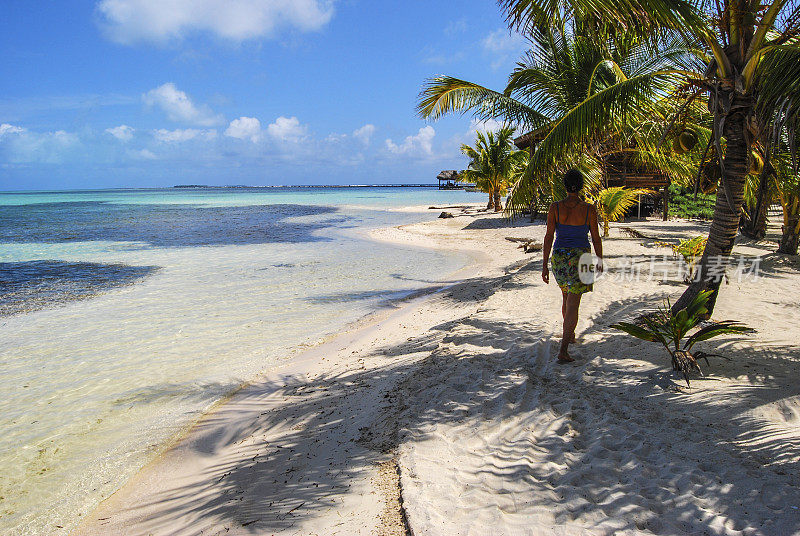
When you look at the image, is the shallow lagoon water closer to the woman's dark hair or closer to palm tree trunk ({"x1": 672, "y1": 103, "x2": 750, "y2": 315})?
the woman's dark hair

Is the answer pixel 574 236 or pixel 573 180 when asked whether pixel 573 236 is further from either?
pixel 573 180

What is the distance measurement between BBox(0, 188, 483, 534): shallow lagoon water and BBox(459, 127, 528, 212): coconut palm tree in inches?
595

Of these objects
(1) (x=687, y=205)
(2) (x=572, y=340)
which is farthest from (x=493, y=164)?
(2) (x=572, y=340)

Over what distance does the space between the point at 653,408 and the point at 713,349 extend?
1.50 m

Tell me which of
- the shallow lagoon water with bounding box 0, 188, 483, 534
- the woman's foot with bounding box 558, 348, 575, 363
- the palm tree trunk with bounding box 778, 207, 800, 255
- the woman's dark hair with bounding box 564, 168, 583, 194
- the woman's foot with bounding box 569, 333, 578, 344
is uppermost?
the woman's dark hair with bounding box 564, 168, 583, 194

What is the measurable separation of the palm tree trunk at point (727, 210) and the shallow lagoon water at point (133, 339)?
5083mm

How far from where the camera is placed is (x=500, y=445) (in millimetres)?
3066

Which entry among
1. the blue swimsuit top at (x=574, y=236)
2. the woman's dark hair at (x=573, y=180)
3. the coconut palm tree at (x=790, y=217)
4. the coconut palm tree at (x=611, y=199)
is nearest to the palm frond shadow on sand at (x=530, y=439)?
the blue swimsuit top at (x=574, y=236)

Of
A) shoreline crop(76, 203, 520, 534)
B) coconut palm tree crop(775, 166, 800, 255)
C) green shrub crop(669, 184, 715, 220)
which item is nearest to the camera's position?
shoreline crop(76, 203, 520, 534)

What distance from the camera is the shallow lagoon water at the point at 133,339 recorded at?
3873mm

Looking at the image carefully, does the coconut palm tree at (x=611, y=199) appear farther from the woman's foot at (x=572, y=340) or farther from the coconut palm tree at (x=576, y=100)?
the woman's foot at (x=572, y=340)

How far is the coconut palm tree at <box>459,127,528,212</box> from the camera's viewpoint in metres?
28.0

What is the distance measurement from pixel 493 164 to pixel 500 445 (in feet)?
91.9

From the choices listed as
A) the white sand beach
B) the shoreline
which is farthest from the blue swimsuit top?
the shoreline
